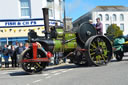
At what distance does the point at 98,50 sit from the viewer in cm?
1044

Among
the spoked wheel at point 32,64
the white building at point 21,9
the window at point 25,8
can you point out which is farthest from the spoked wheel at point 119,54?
the window at point 25,8

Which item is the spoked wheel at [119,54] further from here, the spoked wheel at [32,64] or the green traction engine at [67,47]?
the spoked wheel at [32,64]

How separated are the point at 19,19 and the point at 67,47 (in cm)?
1050

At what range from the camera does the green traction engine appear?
9.12 meters

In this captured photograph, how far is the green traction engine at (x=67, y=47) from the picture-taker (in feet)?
29.9

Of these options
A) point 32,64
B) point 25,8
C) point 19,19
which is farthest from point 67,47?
point 25,8

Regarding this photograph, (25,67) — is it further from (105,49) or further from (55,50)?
(105,49)

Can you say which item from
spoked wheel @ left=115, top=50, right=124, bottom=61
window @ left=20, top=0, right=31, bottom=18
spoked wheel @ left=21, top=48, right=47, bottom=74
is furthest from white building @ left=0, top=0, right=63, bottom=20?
spoked wheel @ left=21, top=48, right=47, bottom=74

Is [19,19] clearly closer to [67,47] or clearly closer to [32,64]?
[67,47]

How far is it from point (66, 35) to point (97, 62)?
1850 millimetres

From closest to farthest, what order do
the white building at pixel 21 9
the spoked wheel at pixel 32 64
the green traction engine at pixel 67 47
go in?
1. the spoked wheel at pixel 32 64
2. the green traction engine at pixel 67 47
3. the white building at pixel 21 9

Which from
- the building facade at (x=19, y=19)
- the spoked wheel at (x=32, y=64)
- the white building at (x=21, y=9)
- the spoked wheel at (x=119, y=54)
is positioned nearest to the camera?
the spoked wheel at (x=32, y=64)

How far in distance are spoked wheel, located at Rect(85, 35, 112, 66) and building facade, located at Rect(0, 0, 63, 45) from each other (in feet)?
32.3

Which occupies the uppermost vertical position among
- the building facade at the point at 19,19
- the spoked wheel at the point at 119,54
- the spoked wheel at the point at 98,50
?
the building facade at the point at 19,19
